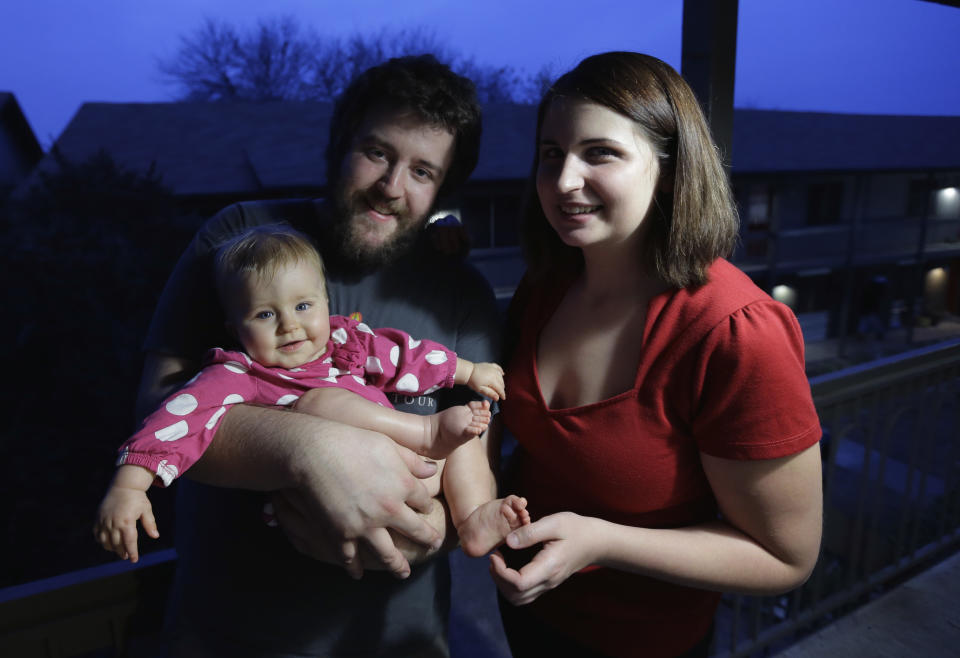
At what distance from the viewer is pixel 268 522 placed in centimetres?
112

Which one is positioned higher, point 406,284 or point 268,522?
point 406,284

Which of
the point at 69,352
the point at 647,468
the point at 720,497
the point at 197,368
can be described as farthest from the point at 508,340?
the point at 69,352

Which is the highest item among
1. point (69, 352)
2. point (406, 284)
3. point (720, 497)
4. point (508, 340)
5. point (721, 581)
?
point (406, 284)

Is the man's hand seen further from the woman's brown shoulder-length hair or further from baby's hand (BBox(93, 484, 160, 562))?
the woman's brown shoulder-length hair

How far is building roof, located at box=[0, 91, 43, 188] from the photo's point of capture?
51.8 ft

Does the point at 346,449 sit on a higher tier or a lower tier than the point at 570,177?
lower

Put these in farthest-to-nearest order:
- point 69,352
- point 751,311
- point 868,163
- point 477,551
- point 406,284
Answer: point 868,163 < point 69,352 < point 406,284 < point 477,551 < point 751,311

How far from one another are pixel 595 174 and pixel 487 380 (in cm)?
48

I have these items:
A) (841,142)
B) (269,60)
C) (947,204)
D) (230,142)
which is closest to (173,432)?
(230,142)

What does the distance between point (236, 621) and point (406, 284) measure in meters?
0.80

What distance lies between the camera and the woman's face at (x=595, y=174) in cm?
100

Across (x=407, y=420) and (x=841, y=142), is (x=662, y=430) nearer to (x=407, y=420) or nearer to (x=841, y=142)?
(x=407, y=420)

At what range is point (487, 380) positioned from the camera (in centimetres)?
123

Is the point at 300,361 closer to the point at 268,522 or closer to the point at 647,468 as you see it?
the point at 268,522
